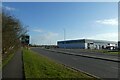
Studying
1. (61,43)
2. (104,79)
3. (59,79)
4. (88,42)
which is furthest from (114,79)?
(61,43)

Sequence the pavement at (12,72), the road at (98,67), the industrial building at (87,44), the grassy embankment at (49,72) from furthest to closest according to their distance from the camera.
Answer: the industrial building at (87,44) → the road at (98,67) → the pavement at (12,72) → the grassy embankment at (49,72)

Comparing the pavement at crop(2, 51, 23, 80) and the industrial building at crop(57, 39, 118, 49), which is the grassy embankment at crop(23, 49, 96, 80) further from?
the industrial building at crop(57, 39, 118, 49)

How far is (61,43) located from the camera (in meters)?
194

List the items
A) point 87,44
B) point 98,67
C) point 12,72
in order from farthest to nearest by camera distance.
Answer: point 87,44 < point 98,67 < point 12,72

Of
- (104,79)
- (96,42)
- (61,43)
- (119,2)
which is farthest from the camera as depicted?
(61,43)

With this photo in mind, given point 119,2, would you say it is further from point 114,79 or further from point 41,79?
point 41,79

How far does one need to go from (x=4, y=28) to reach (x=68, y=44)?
5986 inches

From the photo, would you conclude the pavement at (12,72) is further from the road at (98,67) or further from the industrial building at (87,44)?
the industrial building at (87,44)

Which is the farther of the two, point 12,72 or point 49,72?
point 12,72

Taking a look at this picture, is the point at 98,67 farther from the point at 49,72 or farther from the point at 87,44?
the point at 87,44

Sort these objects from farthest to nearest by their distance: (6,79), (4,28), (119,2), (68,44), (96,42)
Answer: (68,44) → (96,42) → (4,28) → (119,2) → (6,79)

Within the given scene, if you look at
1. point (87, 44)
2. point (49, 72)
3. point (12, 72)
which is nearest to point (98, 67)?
point (49, 72)

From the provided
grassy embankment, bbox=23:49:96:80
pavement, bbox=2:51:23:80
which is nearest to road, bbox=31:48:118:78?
grassy embankment, bbox=23:49:96:80

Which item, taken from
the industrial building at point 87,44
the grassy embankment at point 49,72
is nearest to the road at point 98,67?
the grassy embankment at point 49,72
